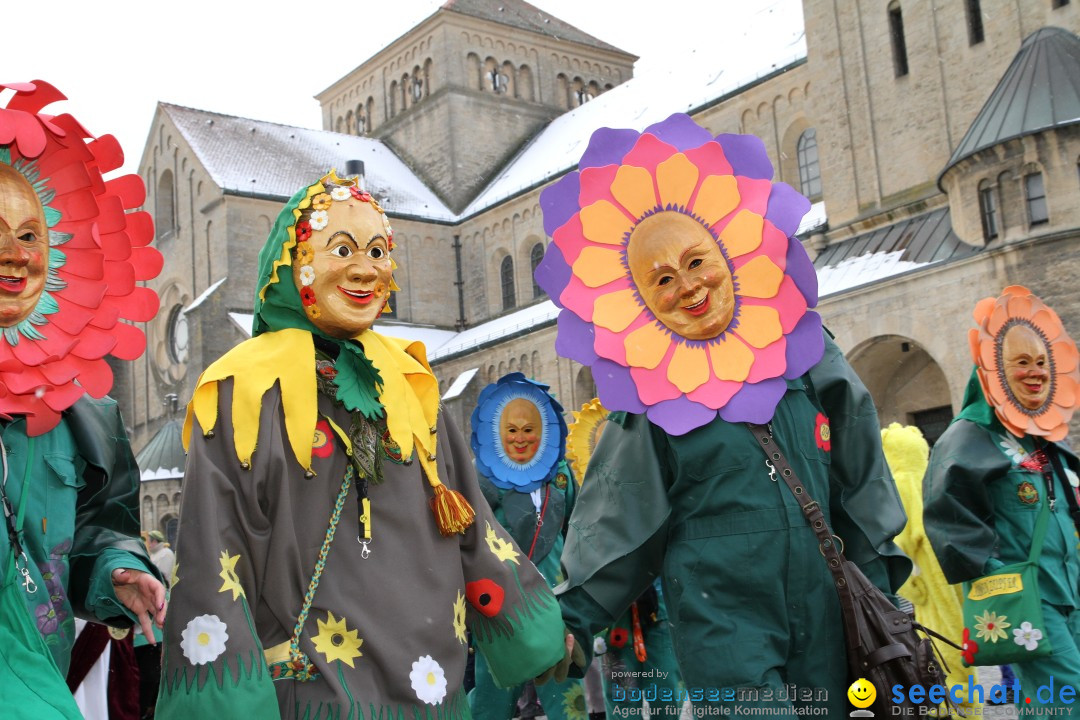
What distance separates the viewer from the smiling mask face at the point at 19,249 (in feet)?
12.1

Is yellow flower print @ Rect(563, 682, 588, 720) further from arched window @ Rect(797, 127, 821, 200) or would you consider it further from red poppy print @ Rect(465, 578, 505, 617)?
arched window @ Rect(797, 127, 821, 200)

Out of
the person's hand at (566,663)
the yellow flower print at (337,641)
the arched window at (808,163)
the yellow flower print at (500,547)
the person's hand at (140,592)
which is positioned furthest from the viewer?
the arched window at (808,163)

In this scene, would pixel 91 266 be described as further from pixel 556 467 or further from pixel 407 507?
pixel 556 467

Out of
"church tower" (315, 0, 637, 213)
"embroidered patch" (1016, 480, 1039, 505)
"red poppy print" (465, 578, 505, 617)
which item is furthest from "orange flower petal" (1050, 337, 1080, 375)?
"church tower" (315, 0, 637, 213)

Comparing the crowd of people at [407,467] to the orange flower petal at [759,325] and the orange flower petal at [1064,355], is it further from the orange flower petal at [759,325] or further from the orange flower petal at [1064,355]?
the orange flower petal at [1064,355]

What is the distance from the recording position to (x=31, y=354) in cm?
369

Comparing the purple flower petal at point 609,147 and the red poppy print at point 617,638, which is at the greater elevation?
the purple flower petal at point 609,147

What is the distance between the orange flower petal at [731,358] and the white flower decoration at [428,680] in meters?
1.53

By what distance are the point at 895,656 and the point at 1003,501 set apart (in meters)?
2.75

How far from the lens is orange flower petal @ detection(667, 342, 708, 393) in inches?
167

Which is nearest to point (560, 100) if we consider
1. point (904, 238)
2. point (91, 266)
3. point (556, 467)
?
point (904, 238)

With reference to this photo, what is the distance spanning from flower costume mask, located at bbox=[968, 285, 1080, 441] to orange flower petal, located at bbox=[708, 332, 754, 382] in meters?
2.53

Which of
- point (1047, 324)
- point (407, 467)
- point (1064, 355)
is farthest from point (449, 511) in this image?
point (1064, 355)

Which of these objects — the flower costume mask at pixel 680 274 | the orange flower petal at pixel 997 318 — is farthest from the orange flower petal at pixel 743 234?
the orange flower petal at pixel 997 318
